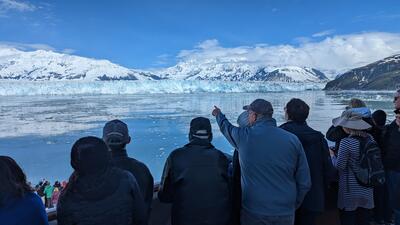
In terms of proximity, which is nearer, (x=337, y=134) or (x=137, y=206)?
(x=137, y=206)

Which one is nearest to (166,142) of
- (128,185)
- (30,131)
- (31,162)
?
(31,162)

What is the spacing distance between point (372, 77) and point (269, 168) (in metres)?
112

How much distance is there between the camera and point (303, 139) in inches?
106

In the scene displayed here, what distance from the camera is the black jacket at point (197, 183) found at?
2.23 metres

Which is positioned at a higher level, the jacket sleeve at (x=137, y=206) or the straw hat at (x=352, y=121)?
the straw hat at (x=352, y=121)

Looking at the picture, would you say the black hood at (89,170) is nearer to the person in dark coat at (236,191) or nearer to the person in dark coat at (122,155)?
the person in dark coat at (122,155)

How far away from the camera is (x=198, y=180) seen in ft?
7.31

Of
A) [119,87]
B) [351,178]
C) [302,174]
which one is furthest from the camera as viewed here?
[119,87]

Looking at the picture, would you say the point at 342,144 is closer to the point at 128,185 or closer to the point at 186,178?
the point at 186,178

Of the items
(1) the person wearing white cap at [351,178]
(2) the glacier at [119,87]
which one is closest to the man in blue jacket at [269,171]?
(1) the person wearing white cap at [351,178]

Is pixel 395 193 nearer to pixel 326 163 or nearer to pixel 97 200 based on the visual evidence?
pixel 326 163

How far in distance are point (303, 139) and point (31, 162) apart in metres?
10.9

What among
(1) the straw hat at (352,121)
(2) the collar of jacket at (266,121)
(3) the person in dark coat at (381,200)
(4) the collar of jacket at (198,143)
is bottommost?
(3) the person in dark coat at (381,200)

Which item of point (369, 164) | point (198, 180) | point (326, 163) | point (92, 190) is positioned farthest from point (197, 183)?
point (369, 164)
